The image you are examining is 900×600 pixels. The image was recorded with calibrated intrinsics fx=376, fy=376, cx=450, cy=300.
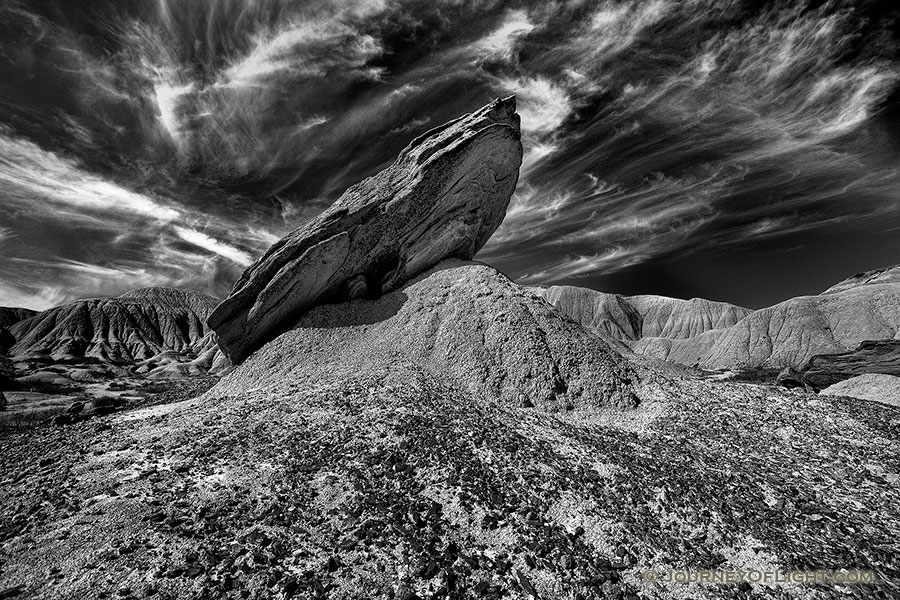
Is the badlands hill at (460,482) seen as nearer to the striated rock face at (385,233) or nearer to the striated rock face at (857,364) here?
the striated rock face at (385,233)

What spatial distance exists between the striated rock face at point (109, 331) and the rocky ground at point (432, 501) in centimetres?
12710

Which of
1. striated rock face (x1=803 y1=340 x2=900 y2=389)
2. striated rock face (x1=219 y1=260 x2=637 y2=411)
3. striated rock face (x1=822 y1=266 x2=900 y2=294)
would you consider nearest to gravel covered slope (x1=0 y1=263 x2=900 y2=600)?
striated rock face (x1=219 y1=260 x2=637 y2=411)

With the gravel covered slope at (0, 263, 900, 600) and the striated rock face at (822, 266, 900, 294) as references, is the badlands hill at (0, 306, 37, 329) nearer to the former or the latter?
the gravel covered slope at (0, 263, 900, 600)

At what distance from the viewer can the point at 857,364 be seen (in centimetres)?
2800

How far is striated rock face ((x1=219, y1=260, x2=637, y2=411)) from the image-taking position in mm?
14711

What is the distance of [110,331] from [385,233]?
17757 cm

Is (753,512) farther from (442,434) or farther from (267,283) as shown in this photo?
(267,283)

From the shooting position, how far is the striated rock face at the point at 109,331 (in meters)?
124

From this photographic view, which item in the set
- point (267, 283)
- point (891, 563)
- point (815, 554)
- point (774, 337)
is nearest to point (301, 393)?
point (267, 283)

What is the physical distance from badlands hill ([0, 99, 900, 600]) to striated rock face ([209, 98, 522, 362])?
12.7 ft

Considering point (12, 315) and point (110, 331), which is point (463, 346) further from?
point (12, 315)

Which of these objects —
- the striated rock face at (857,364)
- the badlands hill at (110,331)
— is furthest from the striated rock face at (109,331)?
the striated rock face at (857,364)

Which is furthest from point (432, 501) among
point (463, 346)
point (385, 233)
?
point (385, 233)

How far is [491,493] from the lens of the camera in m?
8.47
